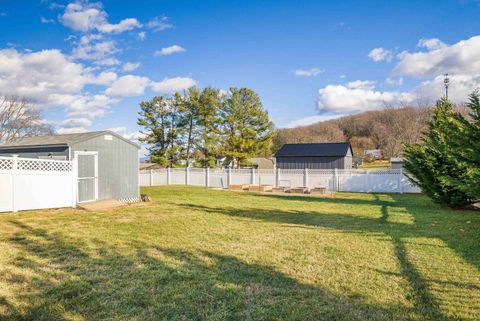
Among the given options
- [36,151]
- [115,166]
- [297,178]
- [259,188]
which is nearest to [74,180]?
[115,166]

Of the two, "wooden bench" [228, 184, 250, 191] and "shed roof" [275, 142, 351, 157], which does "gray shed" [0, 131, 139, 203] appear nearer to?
"wooden bench" [228, 184, 250, 191]

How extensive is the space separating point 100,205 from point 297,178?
12799mm

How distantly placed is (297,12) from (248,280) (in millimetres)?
13510

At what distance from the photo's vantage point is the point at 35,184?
947 centimetres

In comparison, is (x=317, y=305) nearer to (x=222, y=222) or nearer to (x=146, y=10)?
(x=222, y=222)

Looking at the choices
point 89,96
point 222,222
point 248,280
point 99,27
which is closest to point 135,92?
point 89,96

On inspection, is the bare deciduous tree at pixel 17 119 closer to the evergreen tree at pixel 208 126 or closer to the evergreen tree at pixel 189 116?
the evergreen tree at pixel 189 116

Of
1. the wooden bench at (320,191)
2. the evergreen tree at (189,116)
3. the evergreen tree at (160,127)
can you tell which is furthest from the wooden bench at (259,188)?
the evergreen tree at (160,127)

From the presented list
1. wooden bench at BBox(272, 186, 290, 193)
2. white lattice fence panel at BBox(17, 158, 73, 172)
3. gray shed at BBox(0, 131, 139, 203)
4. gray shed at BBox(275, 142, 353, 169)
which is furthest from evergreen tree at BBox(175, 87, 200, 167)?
white lattice fence panel at BBox(17, 158, 73, 172)

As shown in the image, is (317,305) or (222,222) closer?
(317,305)

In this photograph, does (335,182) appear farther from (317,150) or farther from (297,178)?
(317,150)

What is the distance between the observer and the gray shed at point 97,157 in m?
11.1

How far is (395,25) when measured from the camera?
15.2 m

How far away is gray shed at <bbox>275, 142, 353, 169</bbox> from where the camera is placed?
1125 inches
